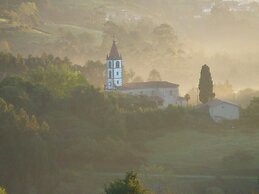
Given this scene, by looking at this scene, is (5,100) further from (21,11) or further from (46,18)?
(46,18)

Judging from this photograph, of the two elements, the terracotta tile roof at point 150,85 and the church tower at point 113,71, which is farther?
the church tower at point 113,71

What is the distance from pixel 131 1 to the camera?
135875 mm

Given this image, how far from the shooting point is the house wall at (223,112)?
54.2 m

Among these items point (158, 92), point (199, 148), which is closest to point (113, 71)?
point (158, 92)

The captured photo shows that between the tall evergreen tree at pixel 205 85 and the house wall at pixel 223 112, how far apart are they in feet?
8.18

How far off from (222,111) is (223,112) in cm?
10

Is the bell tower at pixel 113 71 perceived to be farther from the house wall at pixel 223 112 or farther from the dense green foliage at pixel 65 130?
the house wall at pixel 223 112

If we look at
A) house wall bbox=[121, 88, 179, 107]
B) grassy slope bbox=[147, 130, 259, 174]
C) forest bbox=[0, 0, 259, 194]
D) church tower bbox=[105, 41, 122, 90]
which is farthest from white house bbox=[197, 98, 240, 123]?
church tower bbox=[105, 41, 122, 90]

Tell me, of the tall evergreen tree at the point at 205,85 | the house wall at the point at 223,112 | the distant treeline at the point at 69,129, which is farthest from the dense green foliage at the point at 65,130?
the tall evergreen tree at the point at 205,85

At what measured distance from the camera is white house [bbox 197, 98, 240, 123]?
5416cm

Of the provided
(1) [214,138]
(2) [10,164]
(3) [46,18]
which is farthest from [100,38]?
(2) [10,164]

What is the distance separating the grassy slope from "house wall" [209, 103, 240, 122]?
4524 millimetres

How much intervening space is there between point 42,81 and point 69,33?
41.6 metres

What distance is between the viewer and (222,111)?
54.5m
